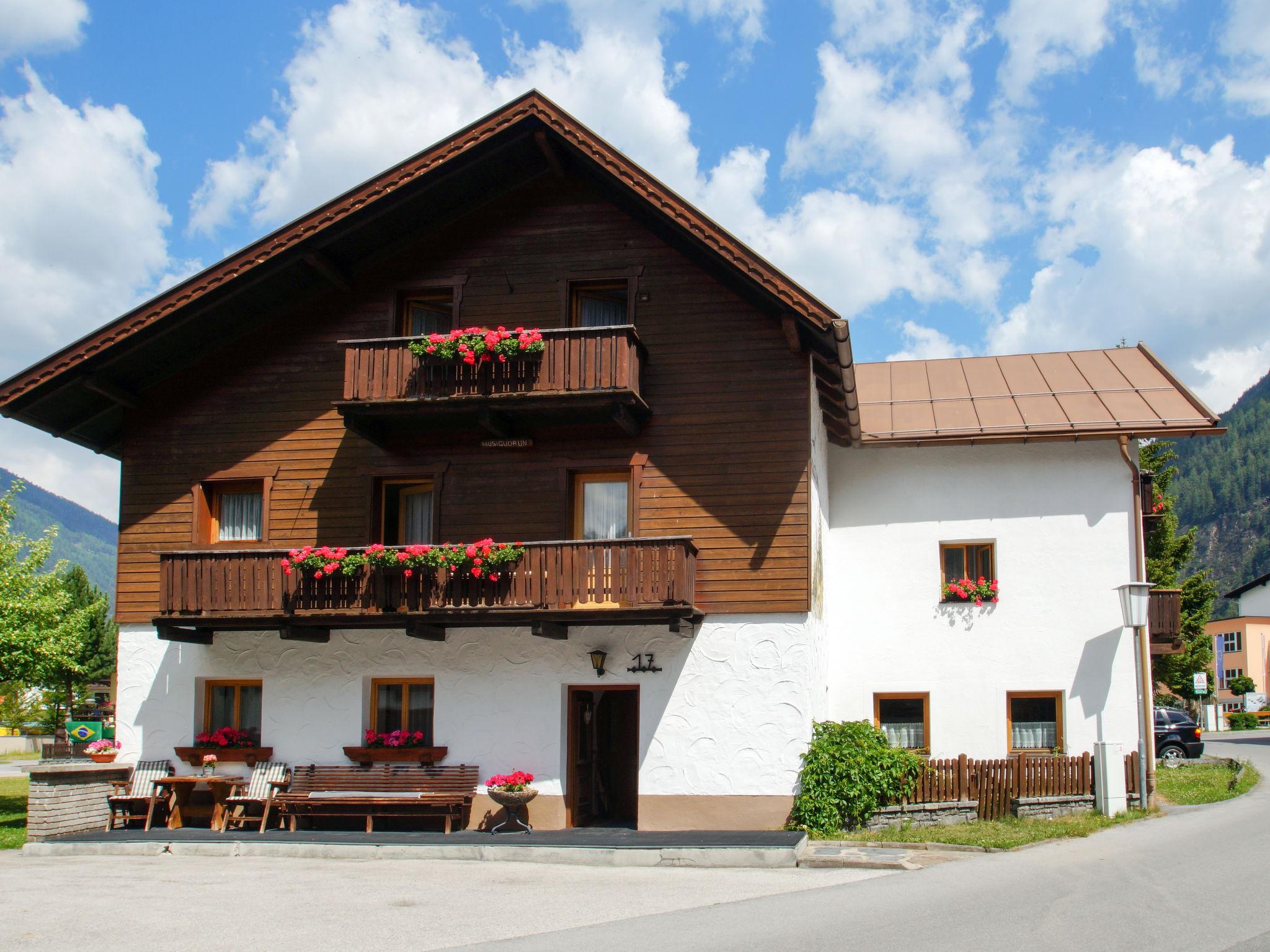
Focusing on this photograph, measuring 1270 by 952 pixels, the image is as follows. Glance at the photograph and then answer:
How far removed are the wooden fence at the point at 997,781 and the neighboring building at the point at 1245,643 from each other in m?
71.5

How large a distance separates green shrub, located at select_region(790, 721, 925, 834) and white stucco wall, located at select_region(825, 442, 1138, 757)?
3752 millimetres

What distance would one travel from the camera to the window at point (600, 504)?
19.2 metres

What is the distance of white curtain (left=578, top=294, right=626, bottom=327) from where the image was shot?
1989 centimetres

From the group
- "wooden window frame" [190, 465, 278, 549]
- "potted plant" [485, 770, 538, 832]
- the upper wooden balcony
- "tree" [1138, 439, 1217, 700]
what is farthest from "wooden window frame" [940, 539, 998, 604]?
"tree" [1138, 439, 1217, 700]

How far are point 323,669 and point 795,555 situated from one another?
7651 mm

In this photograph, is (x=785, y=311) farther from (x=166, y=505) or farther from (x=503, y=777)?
(x=166, y=505)

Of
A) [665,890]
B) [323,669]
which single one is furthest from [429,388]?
[665,890]

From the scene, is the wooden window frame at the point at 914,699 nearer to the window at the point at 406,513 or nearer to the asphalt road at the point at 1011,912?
the asphalt road at the point at 1011,912

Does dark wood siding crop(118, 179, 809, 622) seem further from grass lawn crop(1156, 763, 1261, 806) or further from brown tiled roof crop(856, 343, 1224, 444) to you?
grass lawn crop(1156, 763, 1261, 806)

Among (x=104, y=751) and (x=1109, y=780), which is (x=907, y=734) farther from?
(x=104, y=751)

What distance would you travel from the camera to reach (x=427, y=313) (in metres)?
20.7

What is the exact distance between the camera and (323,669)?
1945cm

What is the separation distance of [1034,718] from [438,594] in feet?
35.5

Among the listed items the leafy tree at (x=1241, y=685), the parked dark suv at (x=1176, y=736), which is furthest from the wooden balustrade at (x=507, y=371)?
the leafy tree at (x=1241, y=685)
